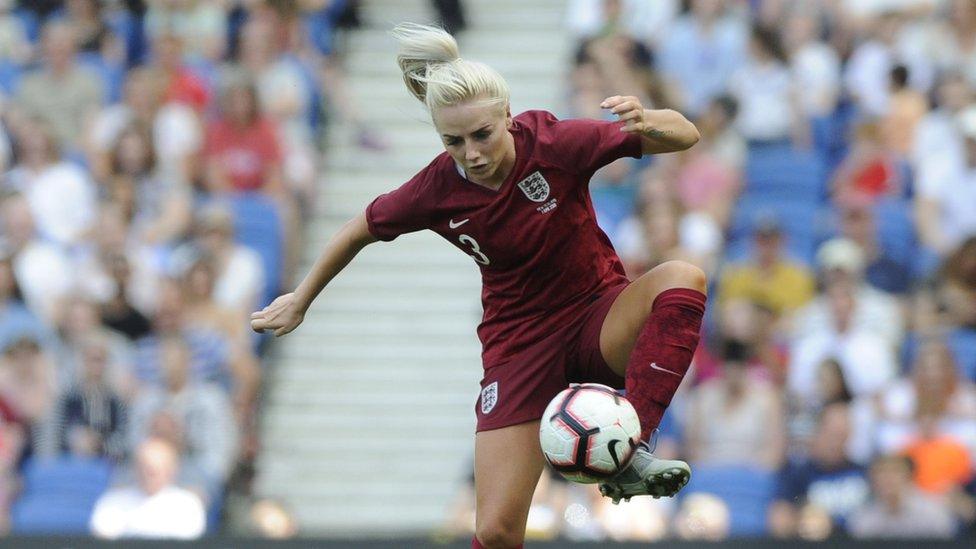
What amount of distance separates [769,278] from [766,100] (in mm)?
1513

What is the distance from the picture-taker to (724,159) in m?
10.4

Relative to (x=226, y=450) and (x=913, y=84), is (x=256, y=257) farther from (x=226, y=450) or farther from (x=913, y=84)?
(x=913, y=84)

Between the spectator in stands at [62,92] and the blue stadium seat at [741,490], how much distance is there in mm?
5131

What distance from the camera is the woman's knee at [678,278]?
221 inches

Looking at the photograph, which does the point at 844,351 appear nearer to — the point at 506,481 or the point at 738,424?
the point at 738,424

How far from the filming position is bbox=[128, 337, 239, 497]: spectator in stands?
9.57 m

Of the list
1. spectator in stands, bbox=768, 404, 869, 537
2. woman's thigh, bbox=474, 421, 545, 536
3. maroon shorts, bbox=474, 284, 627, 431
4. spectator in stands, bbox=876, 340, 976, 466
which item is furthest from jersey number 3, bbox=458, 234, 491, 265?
spectator in stands, bbox=876, 340, 976, 466

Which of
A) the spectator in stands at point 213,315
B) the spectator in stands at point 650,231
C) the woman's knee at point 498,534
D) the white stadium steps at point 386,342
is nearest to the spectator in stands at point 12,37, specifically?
the white stadium steps at point 386,342

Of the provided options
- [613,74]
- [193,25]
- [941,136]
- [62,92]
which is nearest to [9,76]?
[62,92]

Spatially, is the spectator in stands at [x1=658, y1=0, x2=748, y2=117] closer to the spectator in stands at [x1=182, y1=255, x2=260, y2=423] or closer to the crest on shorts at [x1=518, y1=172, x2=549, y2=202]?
the spectator in stands at [x1=182, y1=255, x2=260, y2=423]

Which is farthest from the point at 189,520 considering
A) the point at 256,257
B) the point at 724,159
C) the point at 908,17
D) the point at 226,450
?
the point at 908,17

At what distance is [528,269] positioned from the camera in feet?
19.2

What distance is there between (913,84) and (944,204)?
1141 mm

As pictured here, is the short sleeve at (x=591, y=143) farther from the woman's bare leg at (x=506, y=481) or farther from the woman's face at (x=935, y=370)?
the woman's face at (x=935, y=370)
